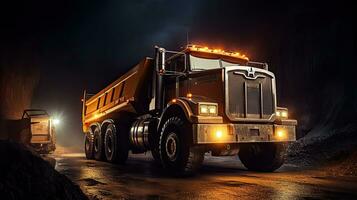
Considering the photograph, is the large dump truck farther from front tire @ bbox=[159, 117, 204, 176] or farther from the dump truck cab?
the dump truck cab

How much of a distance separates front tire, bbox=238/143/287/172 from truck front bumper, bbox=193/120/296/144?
1.54 feet

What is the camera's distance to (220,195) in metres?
5.28

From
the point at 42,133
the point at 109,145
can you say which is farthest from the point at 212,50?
the point at 42,133

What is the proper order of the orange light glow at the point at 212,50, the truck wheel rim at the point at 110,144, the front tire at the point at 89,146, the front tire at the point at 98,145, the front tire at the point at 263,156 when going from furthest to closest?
the front tire at the point at 89,146
the front tire at the point at 98,145
the truck wheel rim at the point at 110,144
the orange light glow at the point at 212,50
the front tire at the point at 263,156

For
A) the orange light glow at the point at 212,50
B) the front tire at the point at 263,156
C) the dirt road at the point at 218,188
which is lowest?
the dirt road at the point at 218,188

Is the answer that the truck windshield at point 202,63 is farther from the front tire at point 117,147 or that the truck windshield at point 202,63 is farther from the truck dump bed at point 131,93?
the front tire at point 117,147

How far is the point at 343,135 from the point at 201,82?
779 cm

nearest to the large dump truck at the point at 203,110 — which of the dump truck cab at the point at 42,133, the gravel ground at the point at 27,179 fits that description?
the gravel ground at the point at 27,179

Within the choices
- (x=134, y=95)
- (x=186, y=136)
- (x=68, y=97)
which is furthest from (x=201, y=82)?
(x=68, y=97)

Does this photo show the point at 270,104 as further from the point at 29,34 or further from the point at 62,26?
the point at 62,26

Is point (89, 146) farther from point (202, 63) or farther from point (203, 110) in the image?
point (203, 110)

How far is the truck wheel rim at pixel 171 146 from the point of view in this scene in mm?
7858

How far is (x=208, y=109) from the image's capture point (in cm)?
750

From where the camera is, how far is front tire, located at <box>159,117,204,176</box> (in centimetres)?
744
